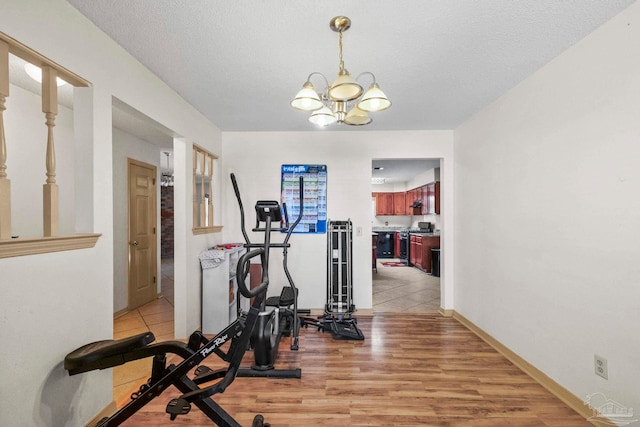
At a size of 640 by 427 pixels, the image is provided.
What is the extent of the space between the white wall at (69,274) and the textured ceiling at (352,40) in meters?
0.19

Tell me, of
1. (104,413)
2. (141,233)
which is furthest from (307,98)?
(141,233)

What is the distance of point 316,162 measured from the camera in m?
3.82

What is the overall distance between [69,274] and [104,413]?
0.99 metres

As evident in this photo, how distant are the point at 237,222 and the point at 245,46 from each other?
95.7 inches

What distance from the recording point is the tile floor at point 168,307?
230 centimetres

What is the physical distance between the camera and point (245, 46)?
6.30 feet

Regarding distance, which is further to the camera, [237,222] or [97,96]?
[237,222]

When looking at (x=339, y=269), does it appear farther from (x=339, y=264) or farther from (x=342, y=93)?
(x=342, y=93)

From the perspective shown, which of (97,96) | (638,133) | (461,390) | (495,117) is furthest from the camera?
(495,117)

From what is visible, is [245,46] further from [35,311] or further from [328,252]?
[328,252]

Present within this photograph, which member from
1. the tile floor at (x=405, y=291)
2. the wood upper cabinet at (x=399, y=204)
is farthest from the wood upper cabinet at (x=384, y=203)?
the tile floor at (x=405, y=291)

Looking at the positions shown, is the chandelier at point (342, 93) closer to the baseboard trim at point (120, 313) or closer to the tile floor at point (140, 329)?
the tile floor at point (140, 329)

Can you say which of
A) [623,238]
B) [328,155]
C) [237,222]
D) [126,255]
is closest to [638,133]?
[623,238]

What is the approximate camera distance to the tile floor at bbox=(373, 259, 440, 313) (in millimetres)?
4020
